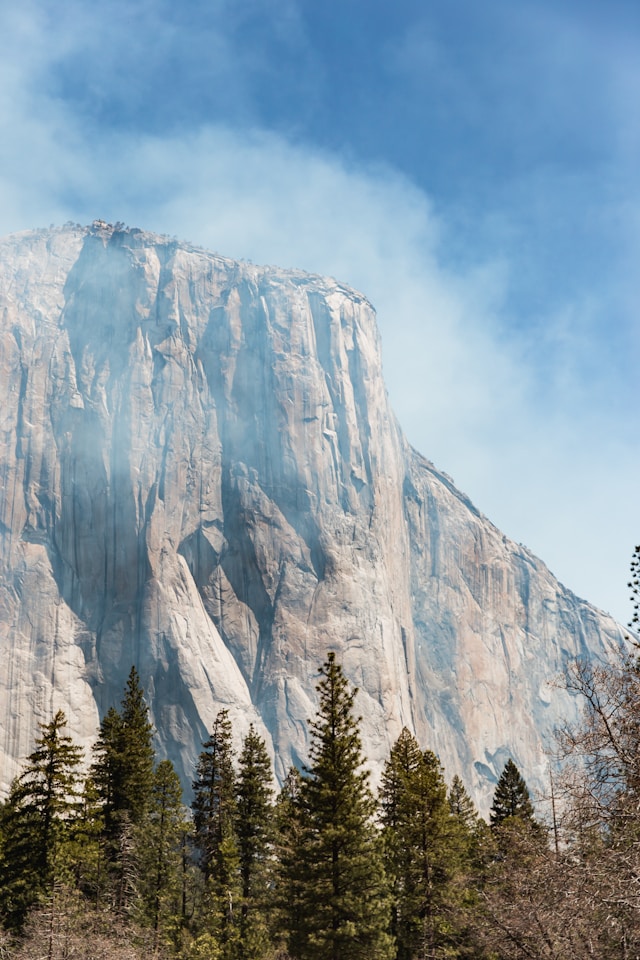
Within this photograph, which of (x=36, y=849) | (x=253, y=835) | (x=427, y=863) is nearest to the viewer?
(x=36, y=849)

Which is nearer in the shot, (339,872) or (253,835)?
(339,872)

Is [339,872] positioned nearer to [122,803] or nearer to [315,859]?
[315,859]

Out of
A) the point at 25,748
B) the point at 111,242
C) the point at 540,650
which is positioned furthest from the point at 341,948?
the point at 540,650

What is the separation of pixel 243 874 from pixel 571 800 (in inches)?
1167

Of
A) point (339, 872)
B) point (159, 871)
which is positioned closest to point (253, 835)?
point (159, 871)

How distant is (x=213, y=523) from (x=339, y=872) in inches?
3009

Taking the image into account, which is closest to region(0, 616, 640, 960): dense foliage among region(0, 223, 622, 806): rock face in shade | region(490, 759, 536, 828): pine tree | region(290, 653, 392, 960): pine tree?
region(290, 653, 392, 960): pine tree

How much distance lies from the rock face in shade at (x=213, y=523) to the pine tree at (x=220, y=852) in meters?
44.2

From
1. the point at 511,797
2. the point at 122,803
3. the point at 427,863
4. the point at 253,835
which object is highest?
the point at 511,797

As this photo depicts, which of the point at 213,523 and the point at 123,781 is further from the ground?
the point at 213,523

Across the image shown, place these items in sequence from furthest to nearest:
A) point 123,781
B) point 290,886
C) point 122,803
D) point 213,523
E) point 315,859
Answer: point 213,523 → point 123,781 → point 122,803 → point 290,886 → point 315,859

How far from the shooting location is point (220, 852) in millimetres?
41875

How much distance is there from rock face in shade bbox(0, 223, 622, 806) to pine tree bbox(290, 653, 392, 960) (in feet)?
198

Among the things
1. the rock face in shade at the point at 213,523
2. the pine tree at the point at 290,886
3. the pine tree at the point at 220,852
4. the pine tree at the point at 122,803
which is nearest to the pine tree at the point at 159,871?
the pine tree at the point at 122,803
